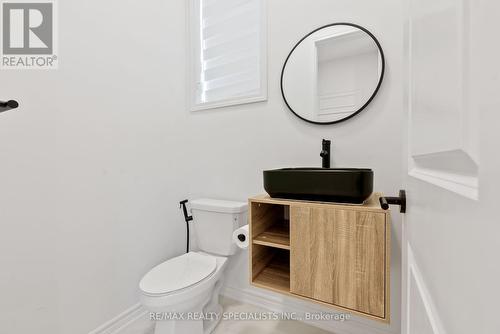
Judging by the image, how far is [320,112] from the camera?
129cm

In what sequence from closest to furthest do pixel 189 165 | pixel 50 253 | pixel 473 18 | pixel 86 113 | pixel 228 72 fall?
pixel 473 18 < pixel 50 253 < pixel 86 113 < pixel 228 72 < pixel 189 165

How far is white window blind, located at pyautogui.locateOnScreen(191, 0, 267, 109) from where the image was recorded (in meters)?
1.51

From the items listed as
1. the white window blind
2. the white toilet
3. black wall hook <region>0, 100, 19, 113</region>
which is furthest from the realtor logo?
the white toilet

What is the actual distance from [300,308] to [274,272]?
Answer: 0.41 m

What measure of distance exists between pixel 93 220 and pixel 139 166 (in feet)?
1.38

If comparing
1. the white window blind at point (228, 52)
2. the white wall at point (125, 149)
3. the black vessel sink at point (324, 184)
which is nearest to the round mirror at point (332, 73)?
the white wall at point (125, 149)

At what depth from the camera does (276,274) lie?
A: 1.18 meters

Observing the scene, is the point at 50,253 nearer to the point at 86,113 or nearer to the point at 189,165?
the point at 86,113

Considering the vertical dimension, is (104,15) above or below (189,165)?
above

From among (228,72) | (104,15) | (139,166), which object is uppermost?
(104,15)

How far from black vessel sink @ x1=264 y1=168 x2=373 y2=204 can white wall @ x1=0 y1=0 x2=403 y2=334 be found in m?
0.35

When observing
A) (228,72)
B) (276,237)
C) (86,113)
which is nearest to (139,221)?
(86,113)

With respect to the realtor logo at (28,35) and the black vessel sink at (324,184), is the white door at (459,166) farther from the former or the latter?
the realtor logo at (28,35)

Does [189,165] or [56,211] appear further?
[189,165]
